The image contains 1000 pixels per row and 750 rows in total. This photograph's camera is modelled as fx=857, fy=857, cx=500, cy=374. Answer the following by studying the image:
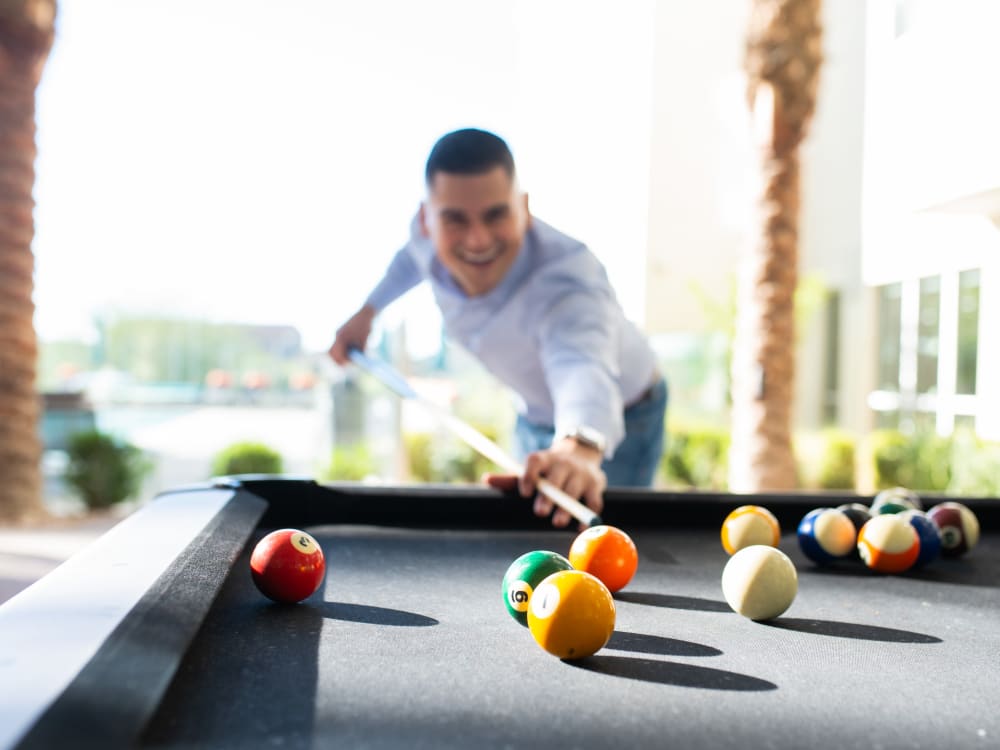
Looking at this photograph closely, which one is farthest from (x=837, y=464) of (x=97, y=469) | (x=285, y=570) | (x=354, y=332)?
(x=285, y=570)

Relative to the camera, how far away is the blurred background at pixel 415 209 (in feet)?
18.6

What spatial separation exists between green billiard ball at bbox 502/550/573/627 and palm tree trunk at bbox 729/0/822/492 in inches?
163

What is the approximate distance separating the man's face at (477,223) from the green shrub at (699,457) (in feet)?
14.1

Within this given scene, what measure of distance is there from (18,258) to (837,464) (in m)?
5.66

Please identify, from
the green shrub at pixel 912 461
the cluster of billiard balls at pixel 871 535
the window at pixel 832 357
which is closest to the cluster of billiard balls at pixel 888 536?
the cluster of billiard balls at pixel 871 535

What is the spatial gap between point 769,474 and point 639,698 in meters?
4.52

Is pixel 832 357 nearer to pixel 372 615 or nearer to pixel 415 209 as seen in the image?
pixel 415 209

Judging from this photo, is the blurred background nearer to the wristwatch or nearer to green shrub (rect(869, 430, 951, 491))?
green shrub (rect(869, 430, 951, 491))

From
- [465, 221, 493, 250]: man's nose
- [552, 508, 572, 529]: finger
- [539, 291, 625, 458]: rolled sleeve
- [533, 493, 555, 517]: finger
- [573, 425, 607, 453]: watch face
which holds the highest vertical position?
[465, 221, 493, 250]: man's nose

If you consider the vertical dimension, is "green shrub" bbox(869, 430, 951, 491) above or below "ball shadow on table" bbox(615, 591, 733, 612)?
below

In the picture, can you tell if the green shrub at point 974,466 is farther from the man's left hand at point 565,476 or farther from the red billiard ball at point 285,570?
the red billiard ball at point 285,570

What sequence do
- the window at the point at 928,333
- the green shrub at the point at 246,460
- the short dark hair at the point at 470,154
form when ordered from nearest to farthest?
the short dark hair at the point at 470,154, the green shrub at the point at 246,460, the window at the point at 928,333

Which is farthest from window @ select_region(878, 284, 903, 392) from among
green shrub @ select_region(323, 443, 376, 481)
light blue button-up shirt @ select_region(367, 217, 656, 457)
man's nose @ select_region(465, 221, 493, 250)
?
man's nose @ select_region(465, 221, 493, 250)

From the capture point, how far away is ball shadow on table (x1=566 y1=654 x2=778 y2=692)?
0.92 metres
